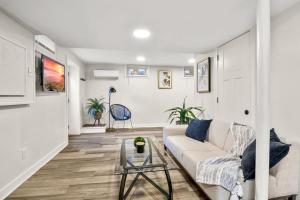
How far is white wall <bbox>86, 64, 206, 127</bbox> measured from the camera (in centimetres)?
579

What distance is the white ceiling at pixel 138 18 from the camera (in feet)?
5.77

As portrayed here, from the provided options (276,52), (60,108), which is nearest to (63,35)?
(60,108)

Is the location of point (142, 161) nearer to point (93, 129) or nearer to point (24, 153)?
point (24, 153)

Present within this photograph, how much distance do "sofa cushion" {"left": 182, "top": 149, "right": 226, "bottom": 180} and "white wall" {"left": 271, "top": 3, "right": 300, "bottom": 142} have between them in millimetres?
773

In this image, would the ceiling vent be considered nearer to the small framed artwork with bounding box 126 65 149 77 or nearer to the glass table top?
the glass table top

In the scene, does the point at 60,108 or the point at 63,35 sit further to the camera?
the point at 60,108

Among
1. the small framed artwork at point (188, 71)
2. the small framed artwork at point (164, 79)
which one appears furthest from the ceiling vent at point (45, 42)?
the small framed artwork at point (188, 71)

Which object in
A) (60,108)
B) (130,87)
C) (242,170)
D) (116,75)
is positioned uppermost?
(116,75)

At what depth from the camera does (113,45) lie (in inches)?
125

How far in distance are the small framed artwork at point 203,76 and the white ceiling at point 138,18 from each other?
0.62 metres

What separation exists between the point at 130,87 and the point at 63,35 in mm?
3402

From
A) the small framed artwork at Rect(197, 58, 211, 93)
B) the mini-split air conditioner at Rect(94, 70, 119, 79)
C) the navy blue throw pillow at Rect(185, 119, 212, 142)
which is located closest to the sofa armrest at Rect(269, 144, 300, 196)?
the navy blue throw pillow at Rect(185, 119, 212, 142)

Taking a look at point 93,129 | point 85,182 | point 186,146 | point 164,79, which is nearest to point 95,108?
point 93,129

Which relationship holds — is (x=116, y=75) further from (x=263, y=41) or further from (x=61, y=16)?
(x=263, y=41)
